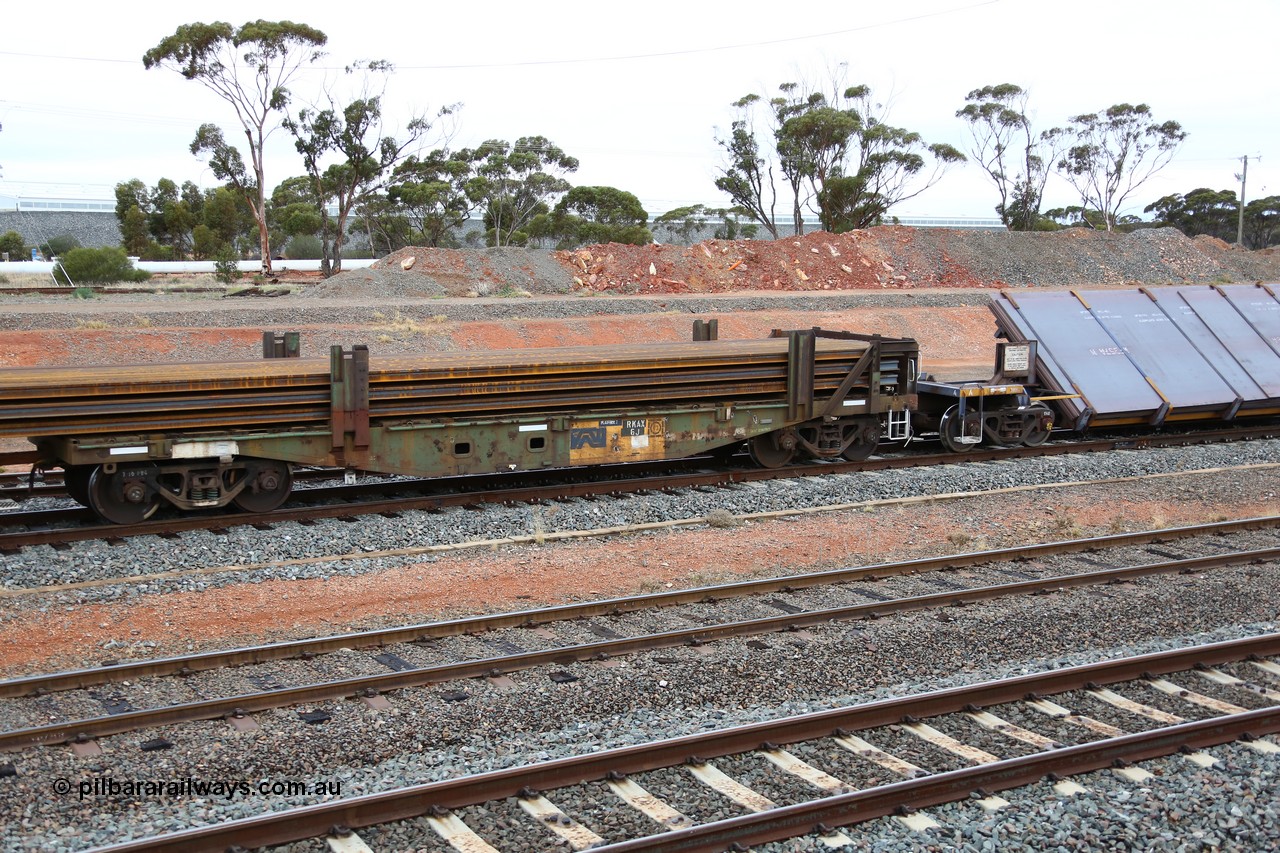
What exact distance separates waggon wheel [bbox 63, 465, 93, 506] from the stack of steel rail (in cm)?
89

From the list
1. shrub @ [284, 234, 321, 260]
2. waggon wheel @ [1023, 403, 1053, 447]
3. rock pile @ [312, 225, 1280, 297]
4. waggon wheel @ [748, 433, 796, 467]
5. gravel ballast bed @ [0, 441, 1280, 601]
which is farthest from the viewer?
shrub @ [284, 234, 321, 260]

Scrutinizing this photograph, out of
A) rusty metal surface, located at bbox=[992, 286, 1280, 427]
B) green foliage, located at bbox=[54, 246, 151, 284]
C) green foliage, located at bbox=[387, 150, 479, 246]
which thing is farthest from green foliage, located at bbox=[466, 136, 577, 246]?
rusty metal surface, located at bbox=[992, 286, 1280, 427]

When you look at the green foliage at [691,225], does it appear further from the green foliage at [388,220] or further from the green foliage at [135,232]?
the green foliage at [135,232]

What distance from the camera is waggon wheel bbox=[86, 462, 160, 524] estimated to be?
11688mm

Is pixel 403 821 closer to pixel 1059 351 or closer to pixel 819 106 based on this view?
pixel 1059 351

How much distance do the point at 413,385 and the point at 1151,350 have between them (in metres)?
13.8

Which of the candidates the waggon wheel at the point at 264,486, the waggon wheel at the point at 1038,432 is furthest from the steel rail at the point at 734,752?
the waggon wheel at the point at 1038,432

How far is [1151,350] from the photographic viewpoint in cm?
1958

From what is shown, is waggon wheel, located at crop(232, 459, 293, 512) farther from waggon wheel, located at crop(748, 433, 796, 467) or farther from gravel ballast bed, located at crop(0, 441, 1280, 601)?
waggon wheel, located at crop(748, 433, 796, 467)

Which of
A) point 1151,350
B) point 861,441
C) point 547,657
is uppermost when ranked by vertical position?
point 1151,350

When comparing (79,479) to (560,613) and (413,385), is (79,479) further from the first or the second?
(560,613)

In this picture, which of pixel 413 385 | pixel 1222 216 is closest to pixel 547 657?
pixel 413 385

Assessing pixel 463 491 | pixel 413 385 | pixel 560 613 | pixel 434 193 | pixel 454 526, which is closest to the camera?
pixel 560 613

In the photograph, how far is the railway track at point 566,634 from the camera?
7234 mm
